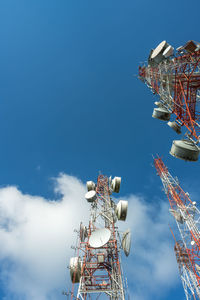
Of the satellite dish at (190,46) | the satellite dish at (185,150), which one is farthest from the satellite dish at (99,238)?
the satellite dish at (190,46)

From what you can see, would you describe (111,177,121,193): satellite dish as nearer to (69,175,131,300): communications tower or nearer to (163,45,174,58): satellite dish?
(69,175,131,300): communications tower

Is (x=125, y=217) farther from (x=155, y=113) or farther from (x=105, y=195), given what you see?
(x=155, y=113)

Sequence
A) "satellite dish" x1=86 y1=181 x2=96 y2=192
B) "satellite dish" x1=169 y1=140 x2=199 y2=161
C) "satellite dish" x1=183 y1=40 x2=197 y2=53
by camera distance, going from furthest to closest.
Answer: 1. "satellite dish" x1=86 y1=181 x2=96 y2=192
2. "satellite dish" x1=183 y1=40 x2=197 y2=53
3. "satellite dish" x1=169 y1=140 x2=199 y2=161

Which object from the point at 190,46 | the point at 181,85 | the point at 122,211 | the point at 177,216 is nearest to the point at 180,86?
the point at 181,85

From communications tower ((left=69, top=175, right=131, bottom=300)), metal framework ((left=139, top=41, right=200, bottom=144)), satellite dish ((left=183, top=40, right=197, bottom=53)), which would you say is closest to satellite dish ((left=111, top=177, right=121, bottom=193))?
communications tower ((left=69, top=175, right=131, bottom=300))

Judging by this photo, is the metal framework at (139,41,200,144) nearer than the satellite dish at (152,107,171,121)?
Yes

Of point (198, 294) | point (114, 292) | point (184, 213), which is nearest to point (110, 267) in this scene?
point (114, 292)

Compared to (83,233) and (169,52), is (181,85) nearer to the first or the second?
(169,52)

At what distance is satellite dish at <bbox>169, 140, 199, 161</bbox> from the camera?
25.2 ft

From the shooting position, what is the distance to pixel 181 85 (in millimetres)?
9344

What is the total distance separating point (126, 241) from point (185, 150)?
400 inches

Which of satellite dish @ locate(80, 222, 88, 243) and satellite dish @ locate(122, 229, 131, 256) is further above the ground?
satellite dish @ locate(80, 222, 88, 243)

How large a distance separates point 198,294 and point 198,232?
18.0 ft

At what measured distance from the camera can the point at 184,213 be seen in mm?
19734
